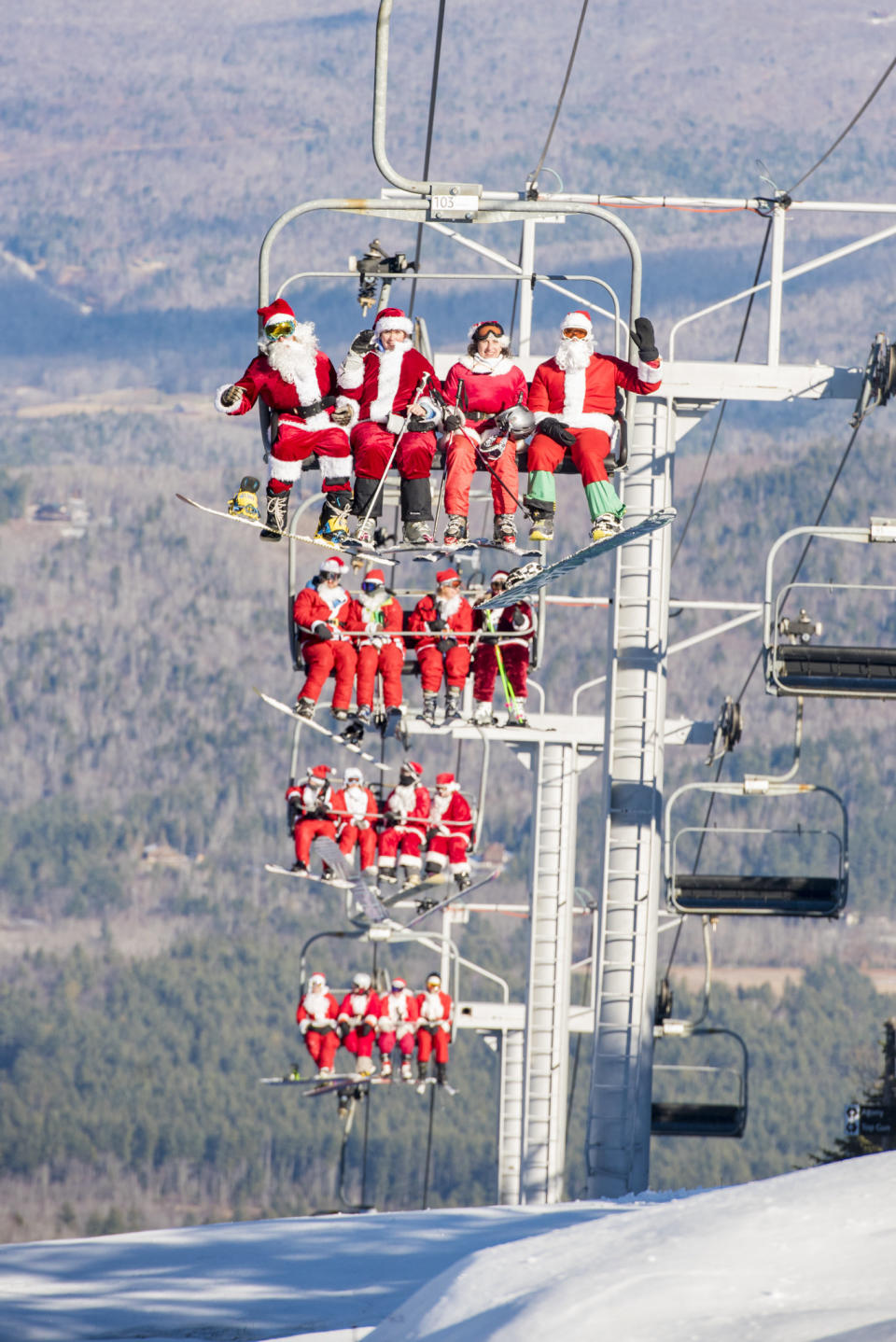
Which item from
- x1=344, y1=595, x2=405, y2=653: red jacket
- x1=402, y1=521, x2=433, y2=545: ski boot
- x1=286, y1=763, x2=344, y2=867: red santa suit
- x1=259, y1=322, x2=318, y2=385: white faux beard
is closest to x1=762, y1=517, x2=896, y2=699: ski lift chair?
x1=402, y1=521, x2=433, y2=545: ski boot

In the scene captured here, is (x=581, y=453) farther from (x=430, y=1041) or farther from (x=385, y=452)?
(x=430, y=1041)

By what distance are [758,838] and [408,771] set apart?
154m

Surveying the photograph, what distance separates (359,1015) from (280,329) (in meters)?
12.7

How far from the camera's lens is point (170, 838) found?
644 feet

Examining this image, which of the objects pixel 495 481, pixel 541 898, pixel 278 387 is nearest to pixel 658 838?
pixel 495 481

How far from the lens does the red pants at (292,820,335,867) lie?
65.6ft

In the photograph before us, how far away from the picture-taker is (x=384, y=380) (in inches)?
480

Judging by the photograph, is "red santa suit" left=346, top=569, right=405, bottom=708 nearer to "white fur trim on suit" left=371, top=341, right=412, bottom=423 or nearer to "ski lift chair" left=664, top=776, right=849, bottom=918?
"ski lift chair" left=664, top=776, right=849, bottom=918

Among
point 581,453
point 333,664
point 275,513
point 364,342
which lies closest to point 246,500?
point 275,513

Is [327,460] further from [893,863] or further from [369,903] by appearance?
[893,863]

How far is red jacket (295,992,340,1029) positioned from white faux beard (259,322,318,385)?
39.2ft

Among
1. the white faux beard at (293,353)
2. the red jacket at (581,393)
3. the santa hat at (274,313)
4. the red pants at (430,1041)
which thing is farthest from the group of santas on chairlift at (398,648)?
the red pants at (430,1041)

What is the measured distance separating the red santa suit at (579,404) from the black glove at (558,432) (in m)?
0.02

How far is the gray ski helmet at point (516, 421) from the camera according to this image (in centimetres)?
1210
